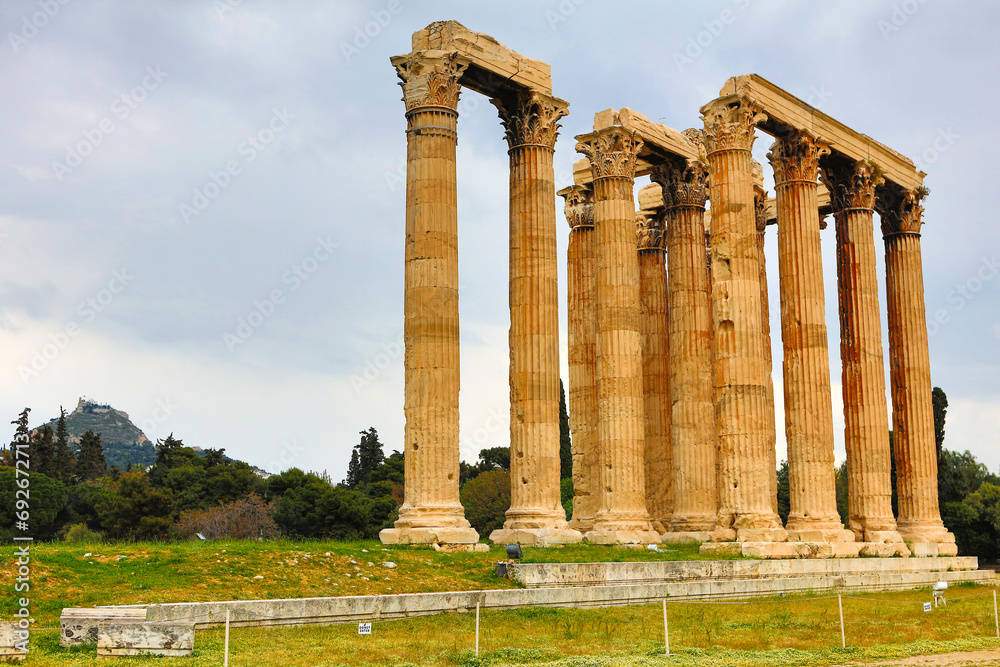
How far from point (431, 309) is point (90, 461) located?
9862 centimetres

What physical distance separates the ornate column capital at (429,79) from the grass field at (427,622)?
15097 millimetres

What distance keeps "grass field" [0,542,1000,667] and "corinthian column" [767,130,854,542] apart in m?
9.74

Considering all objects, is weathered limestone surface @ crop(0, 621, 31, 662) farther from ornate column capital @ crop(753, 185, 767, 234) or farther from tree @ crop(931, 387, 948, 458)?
tree @ crop(931, 387, 948, 458)

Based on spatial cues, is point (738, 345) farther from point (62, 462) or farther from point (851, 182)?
point (62, 462)

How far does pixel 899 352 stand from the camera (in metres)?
49.4

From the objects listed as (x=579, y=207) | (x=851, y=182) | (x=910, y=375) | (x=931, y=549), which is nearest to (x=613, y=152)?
(x=579, y=207)

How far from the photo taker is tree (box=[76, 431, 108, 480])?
118m

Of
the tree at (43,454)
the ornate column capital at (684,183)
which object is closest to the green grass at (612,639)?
the ornate column capital at (684,183)

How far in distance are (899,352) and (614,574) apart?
25655 mm

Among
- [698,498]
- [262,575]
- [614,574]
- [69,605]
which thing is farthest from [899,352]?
[69,605]

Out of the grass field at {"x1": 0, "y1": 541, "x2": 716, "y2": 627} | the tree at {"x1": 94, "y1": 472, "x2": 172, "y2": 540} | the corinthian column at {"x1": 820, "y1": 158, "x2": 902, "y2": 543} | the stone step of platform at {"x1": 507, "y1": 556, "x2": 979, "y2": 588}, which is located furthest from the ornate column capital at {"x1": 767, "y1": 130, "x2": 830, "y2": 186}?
the tree at {"x1": 94, "y1": 472, "x2": 172, "y2": 540}

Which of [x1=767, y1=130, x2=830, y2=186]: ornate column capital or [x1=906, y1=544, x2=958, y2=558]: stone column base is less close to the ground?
[x1=767, y1=130, x2=830, y2=186]: ornate column capital

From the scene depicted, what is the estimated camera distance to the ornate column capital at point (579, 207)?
161 ft

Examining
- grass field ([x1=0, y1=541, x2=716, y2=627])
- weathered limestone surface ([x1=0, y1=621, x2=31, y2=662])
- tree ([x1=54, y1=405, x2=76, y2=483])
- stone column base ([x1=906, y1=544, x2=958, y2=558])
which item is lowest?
stone column base ([x1=906, y1=544, x2=958, y2=558])
